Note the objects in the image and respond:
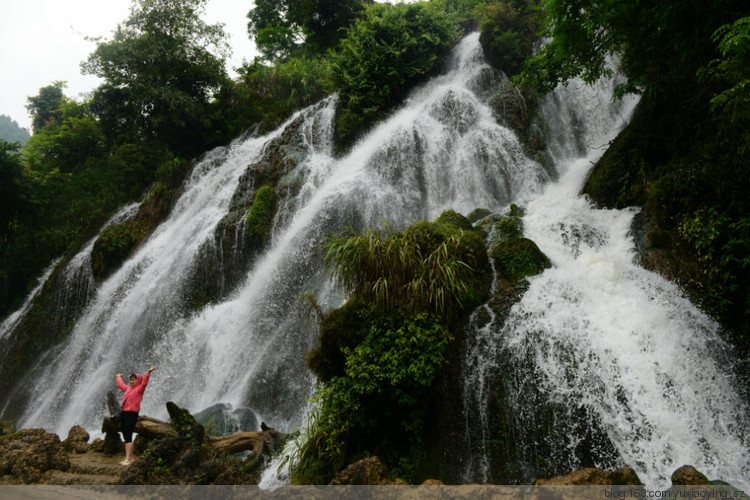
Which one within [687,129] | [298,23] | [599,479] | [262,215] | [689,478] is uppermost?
[298,23]

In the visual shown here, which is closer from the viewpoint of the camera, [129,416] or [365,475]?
[365,475]

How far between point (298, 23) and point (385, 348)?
24.1 metres

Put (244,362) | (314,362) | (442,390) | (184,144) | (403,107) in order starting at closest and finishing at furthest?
1. (442,390)
2. (314,362)
3. (244,362)
4. (403,107)
5. (184,144)

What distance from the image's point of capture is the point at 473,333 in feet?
18.2

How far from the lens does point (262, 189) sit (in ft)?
41.1

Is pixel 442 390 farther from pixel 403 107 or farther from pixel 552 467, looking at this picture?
pixel 403 107

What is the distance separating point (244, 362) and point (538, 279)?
6173 millimetres

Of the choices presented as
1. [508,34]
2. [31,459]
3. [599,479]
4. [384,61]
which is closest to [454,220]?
[599,479]

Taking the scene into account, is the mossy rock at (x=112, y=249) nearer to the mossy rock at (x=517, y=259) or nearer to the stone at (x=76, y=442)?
the stone at (x=76, y=442)

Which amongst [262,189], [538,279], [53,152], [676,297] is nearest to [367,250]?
[538,279]

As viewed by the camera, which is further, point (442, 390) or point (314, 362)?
point (314, 362)

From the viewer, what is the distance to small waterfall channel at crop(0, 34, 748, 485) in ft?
14.8

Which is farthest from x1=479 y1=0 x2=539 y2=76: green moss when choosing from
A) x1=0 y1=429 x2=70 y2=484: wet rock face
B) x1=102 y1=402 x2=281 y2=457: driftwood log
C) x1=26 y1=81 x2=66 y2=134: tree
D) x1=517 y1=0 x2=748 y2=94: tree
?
x1=26 y1=81 x2=66 y2=134: tree

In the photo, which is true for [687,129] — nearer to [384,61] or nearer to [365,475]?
[365,475]
